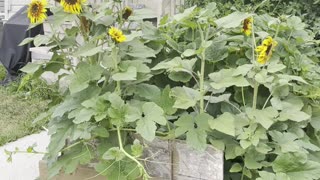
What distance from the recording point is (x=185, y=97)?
52.9 inches

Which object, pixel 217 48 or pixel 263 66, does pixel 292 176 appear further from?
pixel 217 48

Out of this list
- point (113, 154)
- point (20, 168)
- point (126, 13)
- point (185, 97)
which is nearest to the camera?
point (113, 154)

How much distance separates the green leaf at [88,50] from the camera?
4.54 feet

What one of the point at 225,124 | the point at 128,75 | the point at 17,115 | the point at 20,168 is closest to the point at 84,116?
the point at 128,75

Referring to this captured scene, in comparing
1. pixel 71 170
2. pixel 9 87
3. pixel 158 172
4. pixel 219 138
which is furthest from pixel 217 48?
pixel 9 87

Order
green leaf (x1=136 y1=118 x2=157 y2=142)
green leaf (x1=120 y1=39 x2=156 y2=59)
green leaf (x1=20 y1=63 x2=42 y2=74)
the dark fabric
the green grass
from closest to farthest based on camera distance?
1. green leaf (x1=136 y1=118 x2=157 y2=142)
2. green leaf (x1=120 y1=39 x2=156 y2=59)
3. green leaf (x1=20 y1=63 x2=42 y2=74)
4. the green grass
5. the dark fabric

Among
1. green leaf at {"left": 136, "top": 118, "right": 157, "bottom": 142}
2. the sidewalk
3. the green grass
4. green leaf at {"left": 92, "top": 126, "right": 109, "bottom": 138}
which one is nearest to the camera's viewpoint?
green leaf at {"left": 136, "top": 118, "right": 157, "bottom": 142}

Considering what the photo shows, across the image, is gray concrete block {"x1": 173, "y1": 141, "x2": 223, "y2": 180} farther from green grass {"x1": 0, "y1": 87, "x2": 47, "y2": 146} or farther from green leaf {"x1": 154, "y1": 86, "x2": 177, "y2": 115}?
green grass {"x1": 0, "y1": 87, "x2": 47, "y2": 146}

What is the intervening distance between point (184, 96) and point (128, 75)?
190 mm

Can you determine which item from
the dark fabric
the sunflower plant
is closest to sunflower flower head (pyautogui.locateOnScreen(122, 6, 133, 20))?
the sunflower plant

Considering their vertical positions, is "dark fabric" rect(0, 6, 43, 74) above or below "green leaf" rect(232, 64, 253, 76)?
below

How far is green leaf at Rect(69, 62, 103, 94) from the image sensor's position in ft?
4.55

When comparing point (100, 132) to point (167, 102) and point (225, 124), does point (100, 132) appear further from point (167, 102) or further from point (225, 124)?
point (225, 124)

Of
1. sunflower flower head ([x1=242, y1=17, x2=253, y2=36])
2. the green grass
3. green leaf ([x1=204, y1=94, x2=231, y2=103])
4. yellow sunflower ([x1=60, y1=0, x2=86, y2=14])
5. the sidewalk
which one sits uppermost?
yellow sunflower ([x1=60, y1=0, x2=86, y2=14])
